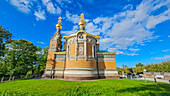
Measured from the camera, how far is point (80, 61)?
58.1 feet

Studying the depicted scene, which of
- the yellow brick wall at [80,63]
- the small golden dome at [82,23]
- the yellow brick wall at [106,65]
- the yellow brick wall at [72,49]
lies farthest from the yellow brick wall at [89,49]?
the small golden dome at [82,23]

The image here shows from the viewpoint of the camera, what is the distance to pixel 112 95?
6.04 meters

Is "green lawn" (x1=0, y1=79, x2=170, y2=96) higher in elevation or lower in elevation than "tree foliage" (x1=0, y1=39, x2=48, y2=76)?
lower

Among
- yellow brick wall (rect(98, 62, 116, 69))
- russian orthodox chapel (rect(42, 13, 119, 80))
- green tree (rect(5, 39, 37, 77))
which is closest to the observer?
russian orthodox chapel (rect(42, 13, 119, 80))

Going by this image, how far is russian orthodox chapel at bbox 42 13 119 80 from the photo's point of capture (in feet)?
56.6

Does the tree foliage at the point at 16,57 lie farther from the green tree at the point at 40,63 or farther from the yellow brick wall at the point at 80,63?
the yellow brick wall at the point at 80,63

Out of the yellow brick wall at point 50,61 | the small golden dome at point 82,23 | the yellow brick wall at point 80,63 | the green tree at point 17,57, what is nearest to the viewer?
the yellow brick wall at point 80,63

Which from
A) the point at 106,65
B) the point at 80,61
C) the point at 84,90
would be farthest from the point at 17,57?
the point at 106,65

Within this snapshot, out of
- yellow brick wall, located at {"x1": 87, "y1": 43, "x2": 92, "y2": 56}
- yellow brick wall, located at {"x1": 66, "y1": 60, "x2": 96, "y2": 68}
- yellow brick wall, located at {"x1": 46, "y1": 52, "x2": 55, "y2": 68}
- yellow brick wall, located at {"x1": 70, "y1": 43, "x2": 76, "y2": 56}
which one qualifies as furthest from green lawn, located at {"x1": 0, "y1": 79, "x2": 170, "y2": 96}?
yellow brick wall, located at {"x1": 46, "y1": 52, "x2": 55, "y2": 68}

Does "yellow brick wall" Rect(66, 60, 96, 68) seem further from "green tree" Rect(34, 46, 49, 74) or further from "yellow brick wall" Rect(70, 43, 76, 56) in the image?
"green tree" Rect(34, 46, 49, 74)

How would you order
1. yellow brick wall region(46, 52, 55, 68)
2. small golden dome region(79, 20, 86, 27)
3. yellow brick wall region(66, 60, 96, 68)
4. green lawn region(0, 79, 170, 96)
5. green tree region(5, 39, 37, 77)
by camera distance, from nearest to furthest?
green lawn region(0, 79, 170, 96) < yellow brick wall region(66, 60, 96, 68) < green tree region(5, 39, 37, 77) < yellow brick wall region(46, 52, 55, 68) < small golden dome region(79, 20, 86, 27)

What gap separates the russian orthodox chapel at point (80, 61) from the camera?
17266 millimetres

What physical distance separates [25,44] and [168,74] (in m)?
41.4

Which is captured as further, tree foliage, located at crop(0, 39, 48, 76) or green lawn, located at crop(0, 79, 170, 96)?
tree foliage, located at crop(0, 39, 48, 76)
